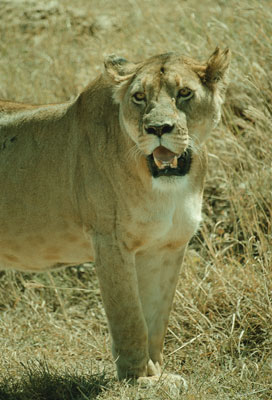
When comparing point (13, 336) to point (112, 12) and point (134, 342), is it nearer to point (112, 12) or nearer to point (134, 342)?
point (134, 342)

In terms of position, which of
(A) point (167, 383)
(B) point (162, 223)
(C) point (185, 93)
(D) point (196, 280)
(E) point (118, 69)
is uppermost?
(C) point (185, 93)

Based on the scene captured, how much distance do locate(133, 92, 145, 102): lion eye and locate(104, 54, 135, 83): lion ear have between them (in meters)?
0.24

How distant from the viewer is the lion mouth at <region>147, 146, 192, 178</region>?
3.82 m

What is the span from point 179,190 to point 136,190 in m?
0.24

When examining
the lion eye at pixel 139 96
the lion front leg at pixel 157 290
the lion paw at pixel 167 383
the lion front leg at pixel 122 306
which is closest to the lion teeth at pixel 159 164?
the lion eye at pixel 139 96

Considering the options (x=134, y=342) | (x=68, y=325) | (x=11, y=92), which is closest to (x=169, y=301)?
(x=134, y=342)

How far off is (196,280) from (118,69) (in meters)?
1.75

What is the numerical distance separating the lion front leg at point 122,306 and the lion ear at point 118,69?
902mm

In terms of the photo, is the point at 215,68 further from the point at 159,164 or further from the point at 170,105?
the point at 159,164

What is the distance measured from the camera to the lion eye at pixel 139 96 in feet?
12.9

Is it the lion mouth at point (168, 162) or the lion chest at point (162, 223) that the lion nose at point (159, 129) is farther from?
the lion chest at point (162, 223)

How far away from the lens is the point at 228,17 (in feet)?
27.6

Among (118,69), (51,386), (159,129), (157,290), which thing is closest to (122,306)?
(157,290)

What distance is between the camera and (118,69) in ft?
13.9
